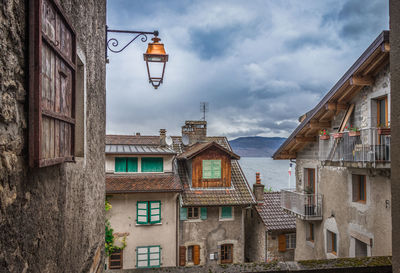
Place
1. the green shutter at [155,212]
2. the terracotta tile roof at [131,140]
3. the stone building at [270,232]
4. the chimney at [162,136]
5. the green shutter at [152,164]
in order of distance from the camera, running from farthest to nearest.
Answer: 1. the terracotta tile roof at [131,140]
2. the chimney at [162,136]
3. the stone building at [270,232]
4. the green shutter at [152,164]
5. the green shutter at [155,212]

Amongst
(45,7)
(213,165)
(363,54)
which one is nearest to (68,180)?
(45,7)

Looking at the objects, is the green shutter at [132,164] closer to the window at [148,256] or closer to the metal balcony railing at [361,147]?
the window at [148,256]

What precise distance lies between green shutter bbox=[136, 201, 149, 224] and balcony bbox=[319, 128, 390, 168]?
9179 millimetres

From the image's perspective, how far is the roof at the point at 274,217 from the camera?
52.1 feet

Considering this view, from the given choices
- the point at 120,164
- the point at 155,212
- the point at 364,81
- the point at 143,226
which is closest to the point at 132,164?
the point at 120,164

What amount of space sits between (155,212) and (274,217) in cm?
662

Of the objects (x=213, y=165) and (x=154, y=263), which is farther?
(x=213, y=165)

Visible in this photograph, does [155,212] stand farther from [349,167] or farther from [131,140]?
[349,167]

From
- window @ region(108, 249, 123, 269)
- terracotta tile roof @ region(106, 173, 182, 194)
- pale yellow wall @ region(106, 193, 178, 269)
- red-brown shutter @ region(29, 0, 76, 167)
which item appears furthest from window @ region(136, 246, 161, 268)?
red-brown shutter @ region(29, 0, 76, 167)

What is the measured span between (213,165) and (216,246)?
14.1ft

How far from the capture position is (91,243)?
3.38m

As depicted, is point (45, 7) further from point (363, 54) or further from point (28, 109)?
point (363, 54)

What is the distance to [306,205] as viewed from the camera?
11.5m

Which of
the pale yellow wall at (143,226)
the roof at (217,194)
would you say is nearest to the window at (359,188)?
the roof at (217,194)
